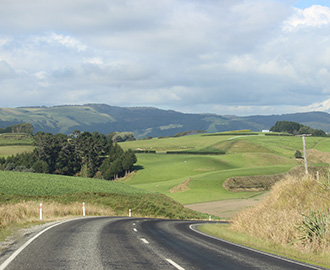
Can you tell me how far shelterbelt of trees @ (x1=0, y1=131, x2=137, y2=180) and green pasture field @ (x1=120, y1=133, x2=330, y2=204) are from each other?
7.41 metres

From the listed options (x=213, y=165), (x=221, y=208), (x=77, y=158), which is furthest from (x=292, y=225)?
(x=77, y=158)

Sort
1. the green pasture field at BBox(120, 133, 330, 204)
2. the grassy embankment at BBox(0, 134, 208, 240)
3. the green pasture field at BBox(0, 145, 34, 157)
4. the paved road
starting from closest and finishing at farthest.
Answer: the paved road
the grassy embankment at BBox(0, 134, 208, 240)
the green pasture field at BBox(120, 133, 330, 204)
the green pasture field at BBox(0, 145, 34, 157)

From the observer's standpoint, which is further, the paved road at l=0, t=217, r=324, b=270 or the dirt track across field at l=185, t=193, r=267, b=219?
the dirt track across field at l=185, t=193, r=267, b=219

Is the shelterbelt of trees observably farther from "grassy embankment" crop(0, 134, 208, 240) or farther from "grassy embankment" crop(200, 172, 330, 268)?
"grassy embankment" crop(200, 172, 330, 268)

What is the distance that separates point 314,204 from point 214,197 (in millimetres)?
61193

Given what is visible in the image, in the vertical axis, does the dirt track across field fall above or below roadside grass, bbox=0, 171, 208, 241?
below

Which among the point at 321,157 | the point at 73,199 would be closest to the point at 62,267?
the point at 73,199

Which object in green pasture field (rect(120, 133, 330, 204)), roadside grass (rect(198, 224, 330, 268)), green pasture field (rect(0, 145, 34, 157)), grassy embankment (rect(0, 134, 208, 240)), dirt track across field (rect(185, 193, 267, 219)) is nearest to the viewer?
roadside grass (rect(198, 224, 330, 268))

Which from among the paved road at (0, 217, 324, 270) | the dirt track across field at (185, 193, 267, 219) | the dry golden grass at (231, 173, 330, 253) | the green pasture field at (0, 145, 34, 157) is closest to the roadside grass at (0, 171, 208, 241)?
the dirt track across field at (185, 193, 267, 219)

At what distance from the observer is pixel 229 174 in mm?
100812

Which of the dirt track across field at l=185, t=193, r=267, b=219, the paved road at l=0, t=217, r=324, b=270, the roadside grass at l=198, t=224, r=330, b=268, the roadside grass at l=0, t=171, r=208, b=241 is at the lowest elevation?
the dirt track across field at l=185, t=193, r=267, b=219

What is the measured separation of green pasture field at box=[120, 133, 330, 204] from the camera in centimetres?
9022

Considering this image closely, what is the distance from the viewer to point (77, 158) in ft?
480

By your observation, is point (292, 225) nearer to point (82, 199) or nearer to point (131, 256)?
point (131, 256)
